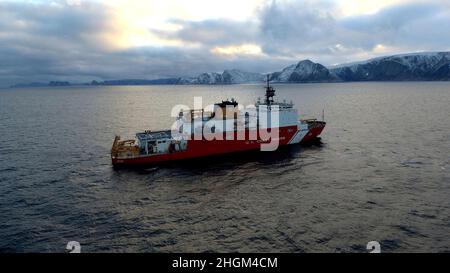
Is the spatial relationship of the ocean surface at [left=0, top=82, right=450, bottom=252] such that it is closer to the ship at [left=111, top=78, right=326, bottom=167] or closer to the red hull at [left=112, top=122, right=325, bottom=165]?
the red hull at [left=112, top=122, right=325, bottom=165]

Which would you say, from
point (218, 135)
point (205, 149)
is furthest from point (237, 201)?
point (218, 135)

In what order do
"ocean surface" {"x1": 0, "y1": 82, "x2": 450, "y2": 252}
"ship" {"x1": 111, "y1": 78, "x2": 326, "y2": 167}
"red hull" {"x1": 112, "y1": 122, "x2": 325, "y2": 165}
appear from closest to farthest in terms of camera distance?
A: "ocean surface" {"x1": 0, "y1": 82, "x2": 450, "y2": 252} < "red hull" {"x1": 112, "y1": 122, "x2": 325, "y2": 165} < "ship" {"x1": 111, "y1": 78, "x2": 326, "y2": 167}

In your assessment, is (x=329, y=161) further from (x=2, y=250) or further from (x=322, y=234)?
(x=2, y=250)

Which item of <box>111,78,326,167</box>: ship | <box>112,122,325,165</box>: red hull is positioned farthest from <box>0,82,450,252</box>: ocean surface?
<box>111,78,326,167</box>: ship

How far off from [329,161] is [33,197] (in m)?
39.9

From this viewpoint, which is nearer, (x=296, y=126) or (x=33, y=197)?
(x=33, y=197)

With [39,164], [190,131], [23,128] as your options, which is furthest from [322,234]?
[23,128]

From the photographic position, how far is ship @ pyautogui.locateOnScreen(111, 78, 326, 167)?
49.4m

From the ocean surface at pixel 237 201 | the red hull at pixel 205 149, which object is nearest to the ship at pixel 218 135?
the red hull at pixel 205 149

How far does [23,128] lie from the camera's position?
3268 inches

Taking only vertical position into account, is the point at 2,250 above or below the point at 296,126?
below

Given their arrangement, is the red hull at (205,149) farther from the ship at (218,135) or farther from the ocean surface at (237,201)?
the ocean surface at (237,201)

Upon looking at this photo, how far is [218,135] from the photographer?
5209 centimetres

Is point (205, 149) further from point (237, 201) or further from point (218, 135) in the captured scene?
point (237, 201)
